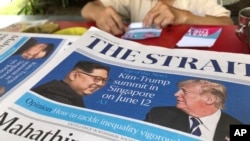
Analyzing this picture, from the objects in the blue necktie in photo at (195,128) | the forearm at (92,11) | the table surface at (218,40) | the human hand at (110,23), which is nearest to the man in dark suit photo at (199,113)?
the blue necktie in photo at (195,128)

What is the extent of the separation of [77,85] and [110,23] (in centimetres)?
25

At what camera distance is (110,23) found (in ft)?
2.18

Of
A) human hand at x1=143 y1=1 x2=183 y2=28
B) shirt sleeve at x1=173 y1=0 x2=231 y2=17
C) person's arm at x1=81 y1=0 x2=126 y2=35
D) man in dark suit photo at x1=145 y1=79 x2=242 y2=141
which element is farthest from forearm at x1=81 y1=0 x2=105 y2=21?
man in dark suit photo at x1=145 y1=79 x2=242 y2=141

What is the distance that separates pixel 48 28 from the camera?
67cm

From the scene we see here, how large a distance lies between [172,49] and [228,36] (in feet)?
0.44

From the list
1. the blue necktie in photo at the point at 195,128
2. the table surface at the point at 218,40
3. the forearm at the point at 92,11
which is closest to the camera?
the blue necktie in photo at the point at 195,128

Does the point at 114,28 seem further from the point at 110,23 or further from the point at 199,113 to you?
the point at 199,113

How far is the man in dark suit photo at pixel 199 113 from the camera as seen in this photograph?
35 cm

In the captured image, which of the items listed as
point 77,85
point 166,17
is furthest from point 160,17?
point 77,85

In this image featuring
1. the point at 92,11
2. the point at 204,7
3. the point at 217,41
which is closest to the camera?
the point at 217,41

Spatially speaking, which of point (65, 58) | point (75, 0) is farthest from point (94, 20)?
point (75, 0)

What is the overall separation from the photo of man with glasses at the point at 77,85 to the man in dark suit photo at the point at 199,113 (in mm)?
97

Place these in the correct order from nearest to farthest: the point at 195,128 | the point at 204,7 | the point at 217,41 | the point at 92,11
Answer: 1. the point at 195,128
2. the point at 217,41
3. the point at 92,11
4. the point at 204,7

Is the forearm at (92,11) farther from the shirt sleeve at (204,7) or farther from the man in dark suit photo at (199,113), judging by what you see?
the man in dark suit photo at (199,113)
